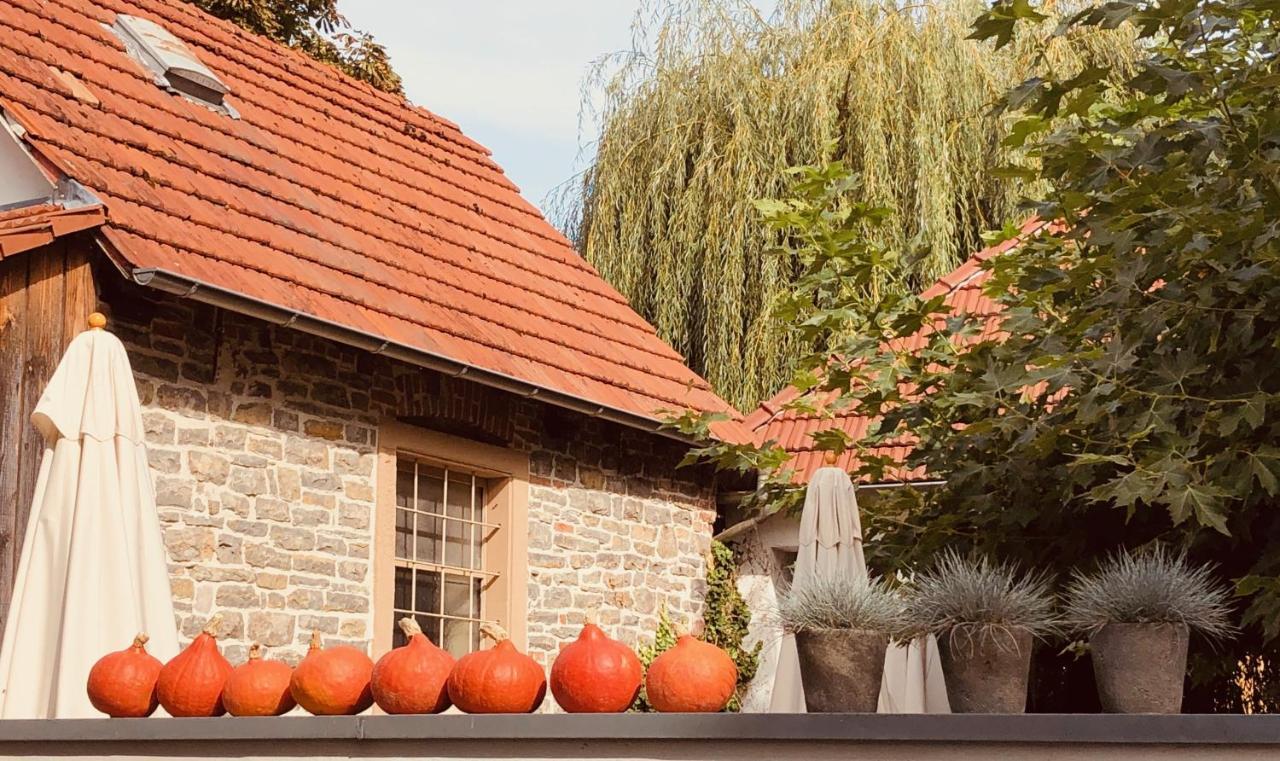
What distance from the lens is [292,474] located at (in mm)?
→ 7887

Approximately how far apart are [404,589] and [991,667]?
5497 millimetres

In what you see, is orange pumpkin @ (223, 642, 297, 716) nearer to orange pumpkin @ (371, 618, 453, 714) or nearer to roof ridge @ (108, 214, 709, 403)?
orange pumpkin @ (371, 618, 453, 714)

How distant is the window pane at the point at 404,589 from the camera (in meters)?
8.72

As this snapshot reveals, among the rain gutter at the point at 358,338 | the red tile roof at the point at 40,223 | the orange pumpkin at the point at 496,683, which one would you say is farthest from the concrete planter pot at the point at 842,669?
the red tile roof at the point at 40,223

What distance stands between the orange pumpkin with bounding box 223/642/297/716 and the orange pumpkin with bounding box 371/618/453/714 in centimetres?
31

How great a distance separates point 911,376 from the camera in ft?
19.4

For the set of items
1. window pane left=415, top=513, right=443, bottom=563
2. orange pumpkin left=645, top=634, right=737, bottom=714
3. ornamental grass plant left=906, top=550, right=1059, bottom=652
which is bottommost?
orange pumpkin left=645, top=634, right=737, bottom=714

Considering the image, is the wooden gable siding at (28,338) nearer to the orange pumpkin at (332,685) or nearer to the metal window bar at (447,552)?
the metal window bar at (447,552)

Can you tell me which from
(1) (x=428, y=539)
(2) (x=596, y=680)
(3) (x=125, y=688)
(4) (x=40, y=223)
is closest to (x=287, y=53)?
(1) (x=428, y=539)

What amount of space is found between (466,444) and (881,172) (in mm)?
6108

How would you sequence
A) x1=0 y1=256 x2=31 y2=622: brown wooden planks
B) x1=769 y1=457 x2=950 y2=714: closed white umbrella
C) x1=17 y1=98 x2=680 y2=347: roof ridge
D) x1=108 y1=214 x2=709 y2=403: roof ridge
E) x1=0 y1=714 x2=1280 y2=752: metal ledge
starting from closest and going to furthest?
x1=0 y1=714 x2=1280 y2=752: metal ledge, x1=769 y1=457 x2=950 y2=714: closed white umbrella, x1=0 y1=256 x2=31 y2=622: brown wooden planks, x1=108 y1=214 x2=709 y2=403: roof ridge, x1=17 y1=98 x2=680 y2=347: roof ridge

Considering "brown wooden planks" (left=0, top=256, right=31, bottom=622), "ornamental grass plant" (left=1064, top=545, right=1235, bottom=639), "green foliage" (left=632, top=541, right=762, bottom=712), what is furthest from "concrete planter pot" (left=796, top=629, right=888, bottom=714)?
"green foliage" (left=632, top=541, right=762, bottom=712)

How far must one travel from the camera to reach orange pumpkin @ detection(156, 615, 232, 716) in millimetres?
4215

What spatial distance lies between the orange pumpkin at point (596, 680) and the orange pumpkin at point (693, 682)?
0.06 meters
